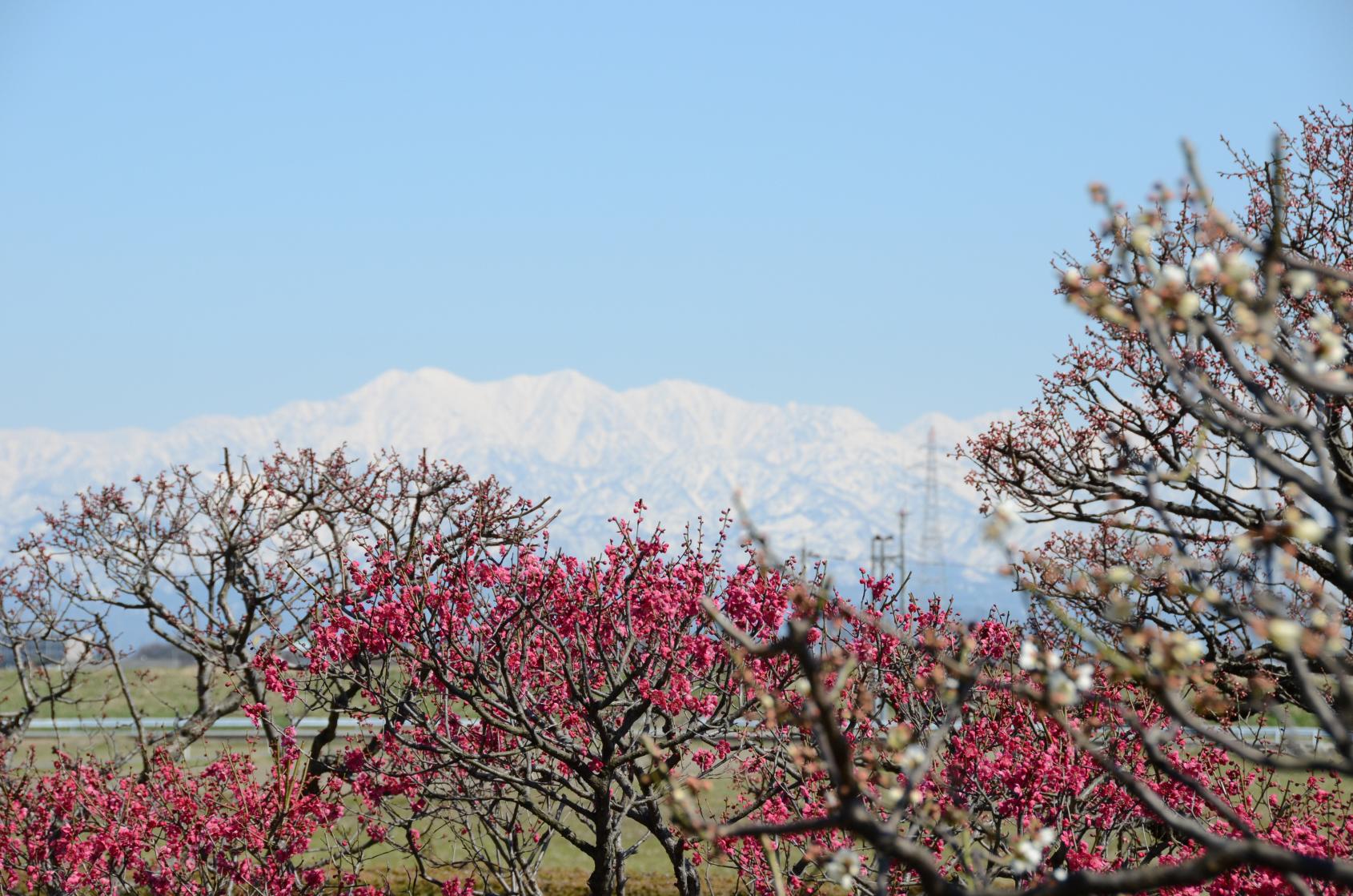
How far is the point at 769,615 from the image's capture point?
9398mm

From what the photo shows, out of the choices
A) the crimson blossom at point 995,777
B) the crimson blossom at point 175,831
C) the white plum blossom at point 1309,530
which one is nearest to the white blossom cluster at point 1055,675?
the white plum blossom at point 1309,530

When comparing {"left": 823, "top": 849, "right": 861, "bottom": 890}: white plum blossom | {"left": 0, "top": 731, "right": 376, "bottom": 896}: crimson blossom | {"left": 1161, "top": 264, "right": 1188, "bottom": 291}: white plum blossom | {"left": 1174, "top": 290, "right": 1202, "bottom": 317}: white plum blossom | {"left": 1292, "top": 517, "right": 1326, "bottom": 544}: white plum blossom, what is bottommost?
{"left": 0, "top": 731, "right": 376, "bottom": 896}: crimson blossom

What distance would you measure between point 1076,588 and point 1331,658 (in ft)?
28.9

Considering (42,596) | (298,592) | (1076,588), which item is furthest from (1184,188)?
(42,596)

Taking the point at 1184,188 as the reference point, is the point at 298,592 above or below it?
below

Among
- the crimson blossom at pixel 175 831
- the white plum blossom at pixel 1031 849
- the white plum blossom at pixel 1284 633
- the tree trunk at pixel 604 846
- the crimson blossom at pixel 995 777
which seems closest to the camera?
the white plum blossom at pixel 1284 633

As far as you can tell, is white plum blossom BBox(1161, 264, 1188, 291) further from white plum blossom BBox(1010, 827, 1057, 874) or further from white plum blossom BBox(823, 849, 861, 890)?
white plum blossom BBox(823, 849, 861, 890)

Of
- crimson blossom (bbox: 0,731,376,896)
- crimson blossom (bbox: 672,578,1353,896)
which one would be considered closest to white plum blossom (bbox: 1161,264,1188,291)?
crimson blossom (bbox: 672,578,1353,896)

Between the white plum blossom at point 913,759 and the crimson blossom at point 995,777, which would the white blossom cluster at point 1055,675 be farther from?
the crimson blossom at point 995,777

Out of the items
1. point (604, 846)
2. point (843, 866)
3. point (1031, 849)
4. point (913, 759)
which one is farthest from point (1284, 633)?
point (604, 846)

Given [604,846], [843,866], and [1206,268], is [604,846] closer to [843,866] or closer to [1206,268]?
[843,866]

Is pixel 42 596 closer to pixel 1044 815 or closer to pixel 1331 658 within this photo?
pixel 1044 815

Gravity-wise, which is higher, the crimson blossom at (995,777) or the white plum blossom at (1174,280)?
the white plum blossom at (1174,280)

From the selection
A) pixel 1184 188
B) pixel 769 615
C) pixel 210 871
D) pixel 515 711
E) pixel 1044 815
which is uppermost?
pixel 1184 188
